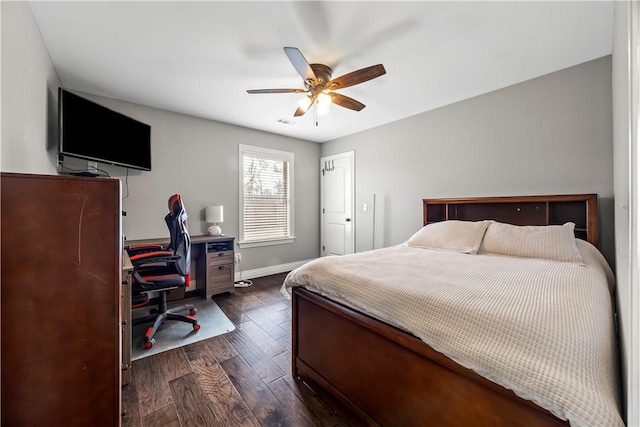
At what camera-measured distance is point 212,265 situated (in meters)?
3.36

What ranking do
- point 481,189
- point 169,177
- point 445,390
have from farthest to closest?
point 169,177 → point 481,189 → point 445,390

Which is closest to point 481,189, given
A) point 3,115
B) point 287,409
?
point 287,409

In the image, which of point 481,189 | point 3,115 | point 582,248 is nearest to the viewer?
point 3,115

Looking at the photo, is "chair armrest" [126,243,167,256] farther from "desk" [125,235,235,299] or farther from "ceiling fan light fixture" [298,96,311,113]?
"ceiling fan light fixture" [298,96,311,113]

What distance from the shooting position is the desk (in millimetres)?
3324

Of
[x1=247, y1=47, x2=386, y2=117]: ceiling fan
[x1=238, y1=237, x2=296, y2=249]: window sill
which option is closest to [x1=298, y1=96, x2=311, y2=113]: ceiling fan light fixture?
[x1=247, y1=47, x2=386, y2=117]: ceiling fan

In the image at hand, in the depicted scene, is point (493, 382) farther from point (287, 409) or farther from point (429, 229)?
point (429, 229)

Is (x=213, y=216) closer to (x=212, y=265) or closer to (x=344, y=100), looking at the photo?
(x=212, y=265)

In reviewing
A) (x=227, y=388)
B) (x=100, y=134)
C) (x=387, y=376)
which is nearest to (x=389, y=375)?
(x=387, y=376)

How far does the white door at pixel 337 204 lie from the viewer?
14.8ft

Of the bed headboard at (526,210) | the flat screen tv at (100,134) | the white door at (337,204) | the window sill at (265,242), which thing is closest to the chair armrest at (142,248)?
the flat screen tv at (100,134)

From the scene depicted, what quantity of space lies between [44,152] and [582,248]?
432cm

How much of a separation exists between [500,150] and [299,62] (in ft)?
7.79

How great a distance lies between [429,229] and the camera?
9.09ft
